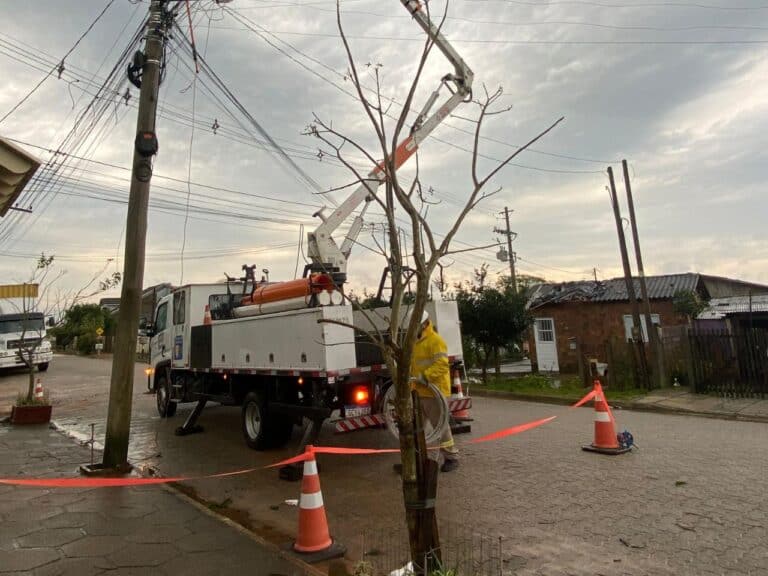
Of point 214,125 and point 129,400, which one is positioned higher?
point 214,125

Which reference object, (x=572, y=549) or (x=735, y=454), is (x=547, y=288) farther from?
(x=572, y=549)

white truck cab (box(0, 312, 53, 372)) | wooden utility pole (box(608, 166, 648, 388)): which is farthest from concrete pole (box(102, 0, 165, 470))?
white truck cab (box(0, 312, 53, 372))

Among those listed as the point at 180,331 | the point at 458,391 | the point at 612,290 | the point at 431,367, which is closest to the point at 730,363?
the point at 458,391

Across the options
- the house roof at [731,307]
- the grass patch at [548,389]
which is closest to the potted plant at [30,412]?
the grass patch at [548,389]

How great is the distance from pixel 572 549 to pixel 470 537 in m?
0.80

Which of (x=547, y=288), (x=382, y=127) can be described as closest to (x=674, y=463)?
(x=382, y=127)

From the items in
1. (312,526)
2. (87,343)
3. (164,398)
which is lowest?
(312,526)

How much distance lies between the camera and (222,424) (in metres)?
10.7

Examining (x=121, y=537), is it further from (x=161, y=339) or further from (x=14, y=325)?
(x=14, y=325)

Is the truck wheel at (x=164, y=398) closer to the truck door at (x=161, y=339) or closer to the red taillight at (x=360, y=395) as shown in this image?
the truck door at (x=161, y=339)

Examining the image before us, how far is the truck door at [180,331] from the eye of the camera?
10203mm

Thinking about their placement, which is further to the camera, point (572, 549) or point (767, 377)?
point (767, 377)

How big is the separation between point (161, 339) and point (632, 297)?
41.3 feet

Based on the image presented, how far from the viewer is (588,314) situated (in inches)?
917
